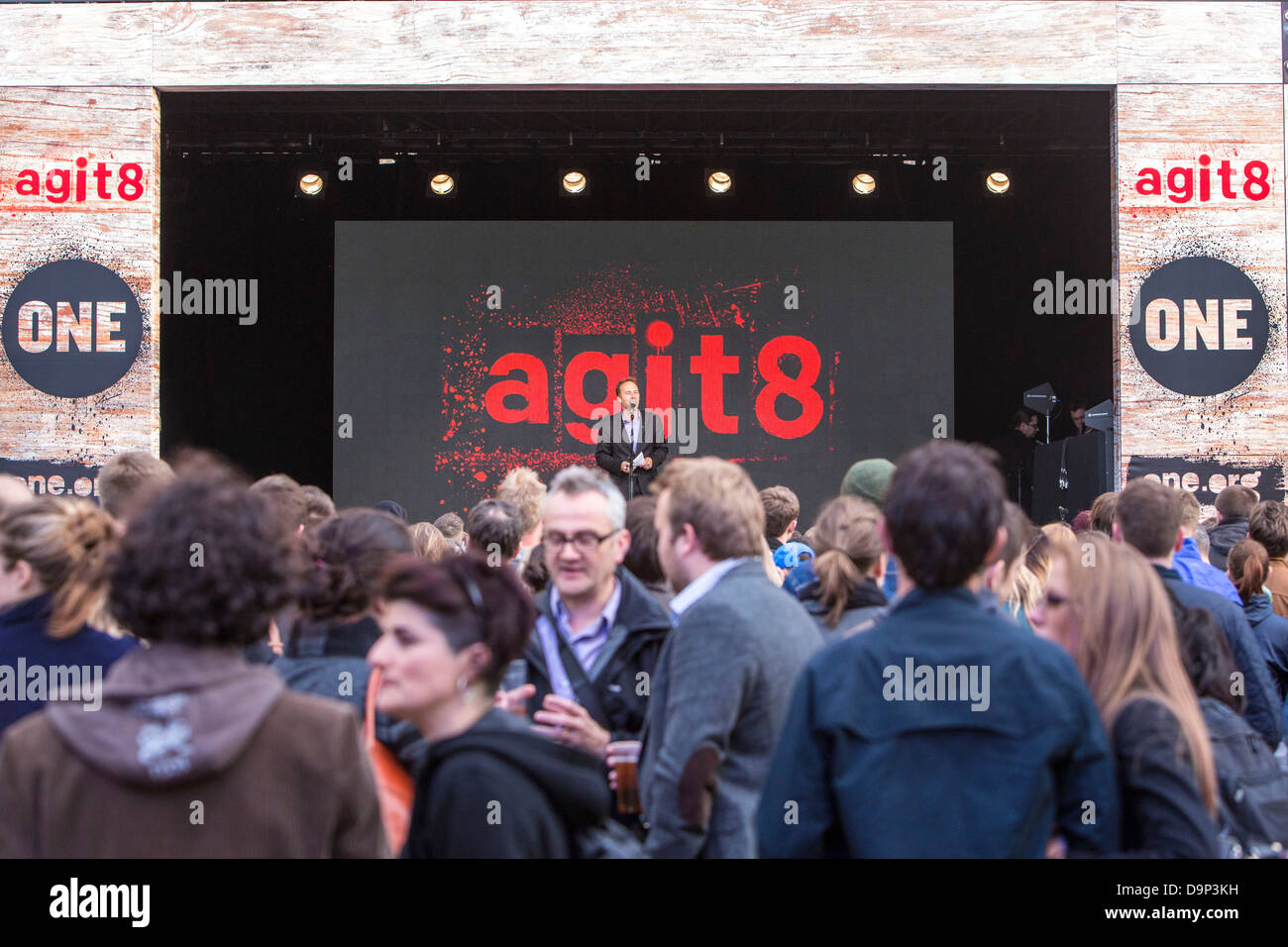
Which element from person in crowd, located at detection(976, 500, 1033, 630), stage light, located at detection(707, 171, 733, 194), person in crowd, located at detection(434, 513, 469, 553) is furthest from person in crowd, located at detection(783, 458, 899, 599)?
stage light, located at detection(707, 171, 733, 194)

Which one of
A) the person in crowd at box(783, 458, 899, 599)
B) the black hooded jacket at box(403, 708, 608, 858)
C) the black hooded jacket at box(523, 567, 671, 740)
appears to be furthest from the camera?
the person in crowd at box(783, 458, 899, 599)

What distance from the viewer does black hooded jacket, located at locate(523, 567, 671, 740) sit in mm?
2625

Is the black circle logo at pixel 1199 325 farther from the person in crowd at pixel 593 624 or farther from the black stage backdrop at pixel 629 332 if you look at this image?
the person in crowd at pixel 593 624

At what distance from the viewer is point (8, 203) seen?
6.80m

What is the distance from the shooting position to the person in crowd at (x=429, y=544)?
4164 mm

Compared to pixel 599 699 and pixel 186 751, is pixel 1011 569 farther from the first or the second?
pixel 186 751

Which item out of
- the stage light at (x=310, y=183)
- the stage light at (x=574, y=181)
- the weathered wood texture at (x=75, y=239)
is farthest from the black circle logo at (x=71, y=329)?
the stage light at (x=574, y=181)

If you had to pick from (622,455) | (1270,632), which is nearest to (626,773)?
(1270,632)

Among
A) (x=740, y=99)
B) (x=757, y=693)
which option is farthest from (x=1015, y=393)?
(x=757, y=693)

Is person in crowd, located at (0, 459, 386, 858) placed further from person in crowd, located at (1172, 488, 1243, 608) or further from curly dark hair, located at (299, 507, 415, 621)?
person in crowd, located at (1172, 488, 1243, 608)

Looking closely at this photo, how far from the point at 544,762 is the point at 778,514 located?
3419mm

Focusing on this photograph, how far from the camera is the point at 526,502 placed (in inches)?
159

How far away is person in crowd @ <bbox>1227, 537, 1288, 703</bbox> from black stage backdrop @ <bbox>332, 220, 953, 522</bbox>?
24.2 feet
